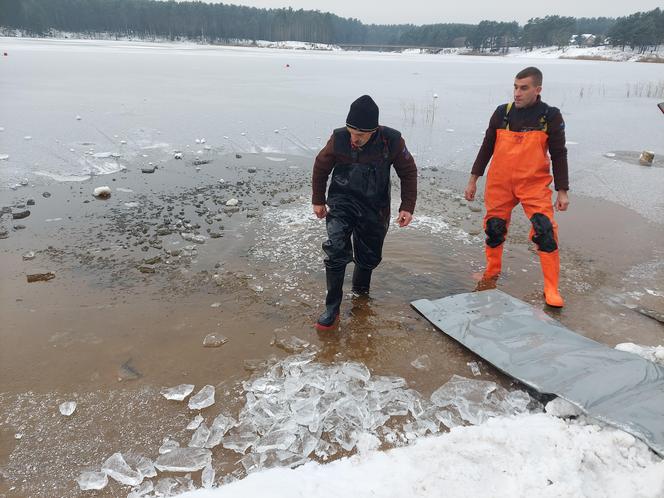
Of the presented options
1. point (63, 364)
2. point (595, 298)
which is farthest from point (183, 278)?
point (595, 298)

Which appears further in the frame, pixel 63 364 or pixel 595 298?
pixel 595 298

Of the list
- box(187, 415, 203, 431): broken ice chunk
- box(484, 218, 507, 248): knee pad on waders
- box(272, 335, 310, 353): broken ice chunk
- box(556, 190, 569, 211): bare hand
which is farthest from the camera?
box(484, 218, 507, 248): knee pad on waders

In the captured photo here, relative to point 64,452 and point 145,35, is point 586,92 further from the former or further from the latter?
point 145,35

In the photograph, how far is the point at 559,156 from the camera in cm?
344

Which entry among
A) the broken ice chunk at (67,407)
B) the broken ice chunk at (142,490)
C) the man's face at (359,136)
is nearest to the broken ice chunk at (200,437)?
the broken ice chunk at (142,490)

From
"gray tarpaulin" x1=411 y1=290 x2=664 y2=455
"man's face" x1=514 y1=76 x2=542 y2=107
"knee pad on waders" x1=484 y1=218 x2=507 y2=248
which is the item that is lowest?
"gray tarpaulin" x1=411 y1=290 x2=664 y2=455

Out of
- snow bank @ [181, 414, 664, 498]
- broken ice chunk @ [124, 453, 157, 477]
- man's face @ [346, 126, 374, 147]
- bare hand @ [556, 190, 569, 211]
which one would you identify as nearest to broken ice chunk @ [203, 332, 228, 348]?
broken ice chunk @ [124, 453, 157, 477]

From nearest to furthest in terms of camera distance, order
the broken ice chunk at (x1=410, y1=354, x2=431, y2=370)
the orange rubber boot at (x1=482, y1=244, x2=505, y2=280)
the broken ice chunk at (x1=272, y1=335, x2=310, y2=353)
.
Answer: the broken ice chunk at (x1=410, y1=354, x2=431, y2=370) → the broken ice chunk at (x1=272, y1=335, x2=310, y2=353) → the orange rubber boot at (x1=482, y1=244, x2=505, y2=280)

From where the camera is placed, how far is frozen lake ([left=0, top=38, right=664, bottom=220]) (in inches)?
284

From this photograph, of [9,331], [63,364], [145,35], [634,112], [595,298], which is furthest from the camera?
[145,35]

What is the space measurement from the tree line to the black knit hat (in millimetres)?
62438

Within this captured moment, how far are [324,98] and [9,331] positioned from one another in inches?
495

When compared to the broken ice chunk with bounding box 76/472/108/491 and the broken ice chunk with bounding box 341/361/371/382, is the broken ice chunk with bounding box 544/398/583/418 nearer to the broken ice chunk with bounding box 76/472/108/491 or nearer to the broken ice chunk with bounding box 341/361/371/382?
the broken ice chunk with bounding box 341/361/371/382

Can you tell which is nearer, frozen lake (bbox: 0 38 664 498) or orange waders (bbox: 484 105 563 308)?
frozen lake (bbox: 0 38 664 498)
